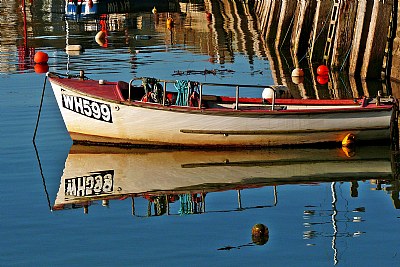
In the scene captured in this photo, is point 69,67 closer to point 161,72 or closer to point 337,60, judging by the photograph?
point 161,72

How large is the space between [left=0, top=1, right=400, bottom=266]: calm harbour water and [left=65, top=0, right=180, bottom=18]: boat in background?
116 ft

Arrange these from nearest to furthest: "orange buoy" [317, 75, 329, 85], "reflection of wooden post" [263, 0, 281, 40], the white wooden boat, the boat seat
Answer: the white wooden boat < the boat seat < "orange buoy" [317, 75, 329, 85] < "reflection of wooden post" [263, 0, 281, 40]

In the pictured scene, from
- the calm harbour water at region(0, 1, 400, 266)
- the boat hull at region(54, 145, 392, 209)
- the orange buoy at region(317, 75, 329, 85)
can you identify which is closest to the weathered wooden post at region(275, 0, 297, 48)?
the orange buoy at region(317, 75, 329, 85)

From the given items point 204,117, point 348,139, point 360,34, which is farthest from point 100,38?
point 348,139

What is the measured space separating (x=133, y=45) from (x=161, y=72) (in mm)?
10108

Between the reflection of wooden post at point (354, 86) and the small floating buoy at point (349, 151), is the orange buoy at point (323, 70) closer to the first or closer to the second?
the reflection of wooden post at point (354, 86)

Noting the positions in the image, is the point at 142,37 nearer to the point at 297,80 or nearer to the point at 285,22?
the point at 285,22

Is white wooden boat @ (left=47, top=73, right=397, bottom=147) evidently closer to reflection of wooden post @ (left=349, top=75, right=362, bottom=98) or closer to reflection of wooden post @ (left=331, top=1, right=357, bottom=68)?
reflection of wooden post @ (left=349, top=75, right=362, bottom=98)

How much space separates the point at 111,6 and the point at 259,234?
5465 centimetres

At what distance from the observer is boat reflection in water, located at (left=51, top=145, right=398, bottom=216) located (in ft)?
62.2

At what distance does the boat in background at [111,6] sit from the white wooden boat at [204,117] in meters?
41.0

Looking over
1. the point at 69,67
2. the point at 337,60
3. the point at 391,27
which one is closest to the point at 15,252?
the point at 391,27

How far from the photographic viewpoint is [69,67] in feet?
122

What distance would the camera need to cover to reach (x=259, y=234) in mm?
15703
